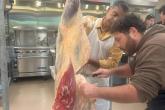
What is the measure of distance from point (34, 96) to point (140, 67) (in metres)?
3.56

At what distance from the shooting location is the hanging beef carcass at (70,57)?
1.17 meters

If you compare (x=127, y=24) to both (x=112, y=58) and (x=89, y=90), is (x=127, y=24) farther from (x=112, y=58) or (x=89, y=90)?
(x=112, y=58)

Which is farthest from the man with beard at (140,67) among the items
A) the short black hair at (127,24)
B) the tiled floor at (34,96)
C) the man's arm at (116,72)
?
the tiled floor at (34,96)

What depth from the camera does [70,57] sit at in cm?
116

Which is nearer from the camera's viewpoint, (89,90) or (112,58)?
(89,90)

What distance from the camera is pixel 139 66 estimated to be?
109 centimetres

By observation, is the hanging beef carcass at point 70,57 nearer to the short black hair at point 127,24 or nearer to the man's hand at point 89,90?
the man's hand at point 89,90

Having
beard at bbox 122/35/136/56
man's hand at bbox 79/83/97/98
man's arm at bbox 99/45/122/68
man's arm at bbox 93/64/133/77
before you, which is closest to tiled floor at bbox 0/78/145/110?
man's arm at bbox 99/45/122/68

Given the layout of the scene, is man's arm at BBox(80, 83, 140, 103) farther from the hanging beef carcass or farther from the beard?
the beard

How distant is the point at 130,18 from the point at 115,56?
2.36 feet

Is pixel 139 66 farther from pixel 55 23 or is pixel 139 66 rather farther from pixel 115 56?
pixel 55 23

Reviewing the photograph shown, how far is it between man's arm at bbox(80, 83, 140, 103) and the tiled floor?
2759mm

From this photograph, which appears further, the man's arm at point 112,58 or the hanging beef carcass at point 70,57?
the man's arm at point 112,58

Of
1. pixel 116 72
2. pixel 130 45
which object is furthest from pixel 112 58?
pixel 130 45
